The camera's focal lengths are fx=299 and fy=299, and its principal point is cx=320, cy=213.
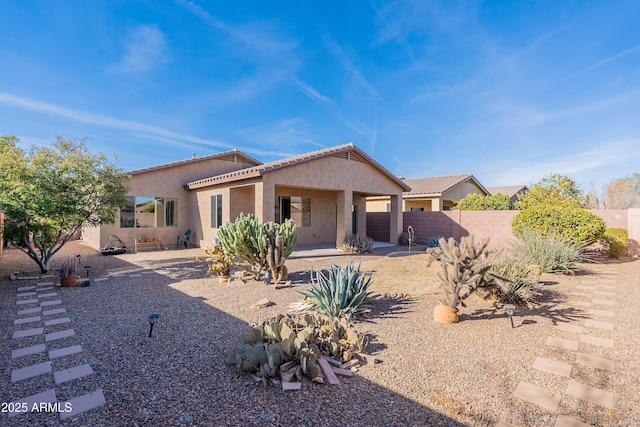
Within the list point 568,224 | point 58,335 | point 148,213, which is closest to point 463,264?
point 58,335

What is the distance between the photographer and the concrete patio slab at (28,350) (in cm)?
411

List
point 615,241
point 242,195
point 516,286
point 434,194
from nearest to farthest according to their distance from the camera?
point 516,286
point 615,241
point 242,195
point 434,194

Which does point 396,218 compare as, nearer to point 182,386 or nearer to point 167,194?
point 167,194

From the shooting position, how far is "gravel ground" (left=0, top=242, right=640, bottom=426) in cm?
287

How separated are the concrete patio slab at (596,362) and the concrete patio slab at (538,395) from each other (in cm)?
118

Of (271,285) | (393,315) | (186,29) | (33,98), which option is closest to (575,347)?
(393,315)

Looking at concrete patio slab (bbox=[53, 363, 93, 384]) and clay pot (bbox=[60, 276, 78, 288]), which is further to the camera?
clay pot (bbox=[60, 276, 78, 288])

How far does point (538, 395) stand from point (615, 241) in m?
14.0

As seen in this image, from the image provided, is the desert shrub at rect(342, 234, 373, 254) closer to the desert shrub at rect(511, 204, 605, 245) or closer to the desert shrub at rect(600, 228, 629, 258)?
the desert shrub at rect(511, 204, 605, 245)

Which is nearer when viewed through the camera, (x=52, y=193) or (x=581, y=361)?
(x=581, y=361)

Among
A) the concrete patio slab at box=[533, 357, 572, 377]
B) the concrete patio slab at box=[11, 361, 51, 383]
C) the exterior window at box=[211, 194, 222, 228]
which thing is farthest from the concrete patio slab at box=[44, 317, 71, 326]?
the exterior window at box=[211, 194, 222, 228]

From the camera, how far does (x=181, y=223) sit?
56.2 ft

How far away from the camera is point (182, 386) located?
3299 millimetres

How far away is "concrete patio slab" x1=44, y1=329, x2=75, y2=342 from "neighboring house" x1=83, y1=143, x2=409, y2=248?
828 cm
